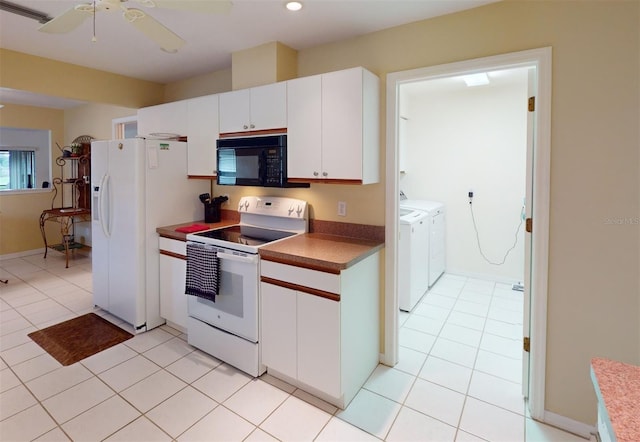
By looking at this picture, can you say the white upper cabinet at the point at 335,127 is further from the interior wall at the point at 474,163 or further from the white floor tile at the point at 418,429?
the interior wall at the point at 474,163

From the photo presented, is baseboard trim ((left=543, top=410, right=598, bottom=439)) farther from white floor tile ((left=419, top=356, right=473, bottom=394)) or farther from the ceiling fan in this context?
the ceiling fan

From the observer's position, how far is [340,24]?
2.42 meters

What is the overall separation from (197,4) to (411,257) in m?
2.77

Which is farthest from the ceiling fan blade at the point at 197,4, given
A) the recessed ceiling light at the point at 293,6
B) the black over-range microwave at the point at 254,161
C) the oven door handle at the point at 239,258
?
the oven door handle at the point at 239,258

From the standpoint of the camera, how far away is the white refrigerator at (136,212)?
3.05 m

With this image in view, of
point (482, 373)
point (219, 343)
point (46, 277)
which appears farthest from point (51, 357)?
point (482, 373)

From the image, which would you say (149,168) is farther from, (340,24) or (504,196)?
(504,196)

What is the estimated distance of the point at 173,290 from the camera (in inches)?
121

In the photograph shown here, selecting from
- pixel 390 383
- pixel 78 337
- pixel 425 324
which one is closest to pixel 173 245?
pixel 78 337

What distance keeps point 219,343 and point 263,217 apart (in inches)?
44.8

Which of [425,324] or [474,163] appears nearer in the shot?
[425,324]

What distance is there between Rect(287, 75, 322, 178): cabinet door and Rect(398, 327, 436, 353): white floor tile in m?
1.67

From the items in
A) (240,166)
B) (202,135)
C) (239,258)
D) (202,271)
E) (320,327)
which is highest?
(202,135)

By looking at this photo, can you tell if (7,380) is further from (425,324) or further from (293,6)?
Result: (425,324)
